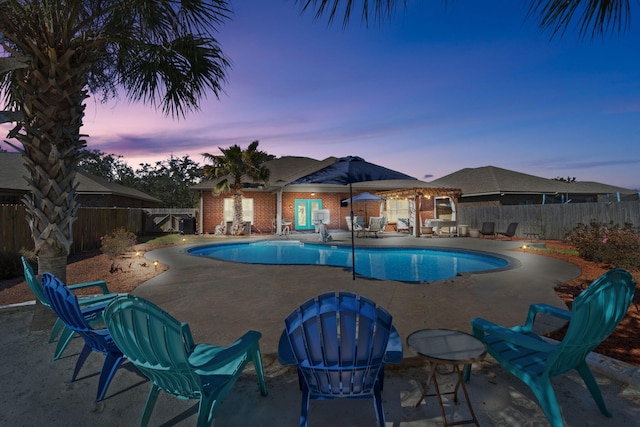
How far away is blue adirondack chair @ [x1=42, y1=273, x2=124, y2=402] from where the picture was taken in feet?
7.73

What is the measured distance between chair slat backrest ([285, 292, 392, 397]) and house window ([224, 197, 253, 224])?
1933 cm

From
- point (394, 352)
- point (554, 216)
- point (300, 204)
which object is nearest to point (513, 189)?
point (554, 216)

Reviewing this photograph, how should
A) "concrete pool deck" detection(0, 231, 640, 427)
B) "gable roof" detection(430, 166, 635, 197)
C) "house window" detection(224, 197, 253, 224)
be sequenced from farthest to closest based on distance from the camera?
"gable roof" detection(430, 166, 635, 197) < "house window" detection(224, 197, 253, 224) < "concrete pool deck" detection(0, 231, 640, 427)

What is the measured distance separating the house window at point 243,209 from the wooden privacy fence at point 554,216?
48.3 feet

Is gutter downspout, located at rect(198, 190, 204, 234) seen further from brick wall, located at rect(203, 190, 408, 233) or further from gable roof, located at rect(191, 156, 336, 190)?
gable roof, located at rect(191, 156, 336, 190)

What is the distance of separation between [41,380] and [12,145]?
267 cm

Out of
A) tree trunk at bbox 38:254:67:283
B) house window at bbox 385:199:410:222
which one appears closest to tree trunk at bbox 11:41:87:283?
tree trunk at bbox 38:254:67:283

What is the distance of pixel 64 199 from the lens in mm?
3846

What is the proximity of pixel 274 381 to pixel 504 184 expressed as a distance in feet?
75.1

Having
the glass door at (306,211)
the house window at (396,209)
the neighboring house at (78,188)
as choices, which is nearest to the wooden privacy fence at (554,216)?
the house window at (396,209)

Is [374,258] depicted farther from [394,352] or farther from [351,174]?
[394,352]

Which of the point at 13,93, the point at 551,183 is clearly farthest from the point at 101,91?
the point at 551,183

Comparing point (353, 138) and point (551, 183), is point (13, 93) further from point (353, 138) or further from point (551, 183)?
point (551, 183)

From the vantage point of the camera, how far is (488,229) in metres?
17.7
